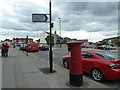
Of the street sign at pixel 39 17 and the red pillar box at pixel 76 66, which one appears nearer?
the red pillar box at pixel 76 66

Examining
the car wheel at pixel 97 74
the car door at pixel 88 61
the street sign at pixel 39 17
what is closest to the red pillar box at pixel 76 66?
the car wheel at pixel 97 74

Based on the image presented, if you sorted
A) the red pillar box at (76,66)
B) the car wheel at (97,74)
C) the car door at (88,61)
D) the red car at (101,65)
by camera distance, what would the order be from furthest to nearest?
the car door at (88,61) → the car wheel at (97,74) → the red car at (101,65) → the red pillar box at (76,66)

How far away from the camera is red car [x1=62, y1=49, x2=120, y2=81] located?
15.5 feet

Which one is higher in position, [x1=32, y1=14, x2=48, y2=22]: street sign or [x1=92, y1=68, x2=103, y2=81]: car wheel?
[x1=32, y1=14, x2=48, y2=22]: street sign

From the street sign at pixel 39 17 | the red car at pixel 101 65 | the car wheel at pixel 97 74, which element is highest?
the street sign at pixel 39 17

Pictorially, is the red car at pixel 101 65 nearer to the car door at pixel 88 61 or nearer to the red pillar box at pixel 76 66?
the car door at pixel 88 61

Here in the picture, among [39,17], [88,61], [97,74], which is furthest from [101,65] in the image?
[39,17]

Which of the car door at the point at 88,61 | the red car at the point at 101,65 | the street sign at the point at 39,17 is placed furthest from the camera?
the street sign at the point at 39,17

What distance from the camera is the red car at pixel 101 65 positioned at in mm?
4727

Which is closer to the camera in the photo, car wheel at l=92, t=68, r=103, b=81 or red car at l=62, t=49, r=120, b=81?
red car at l=62, t=49, r=120, b=81

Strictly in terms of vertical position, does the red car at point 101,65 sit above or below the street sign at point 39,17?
below

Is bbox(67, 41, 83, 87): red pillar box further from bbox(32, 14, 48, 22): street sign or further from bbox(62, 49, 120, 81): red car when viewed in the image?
bbox(32, 14, 48, 22): street sign

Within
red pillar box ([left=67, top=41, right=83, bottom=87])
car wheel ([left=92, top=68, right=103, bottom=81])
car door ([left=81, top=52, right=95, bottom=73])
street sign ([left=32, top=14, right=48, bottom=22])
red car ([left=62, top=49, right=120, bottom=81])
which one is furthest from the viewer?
street sign ([left=32, top=14, right=48, bottom=22])

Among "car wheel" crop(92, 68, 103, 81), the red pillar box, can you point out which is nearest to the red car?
"car wheel" crop(92, 68, 103, 81)
